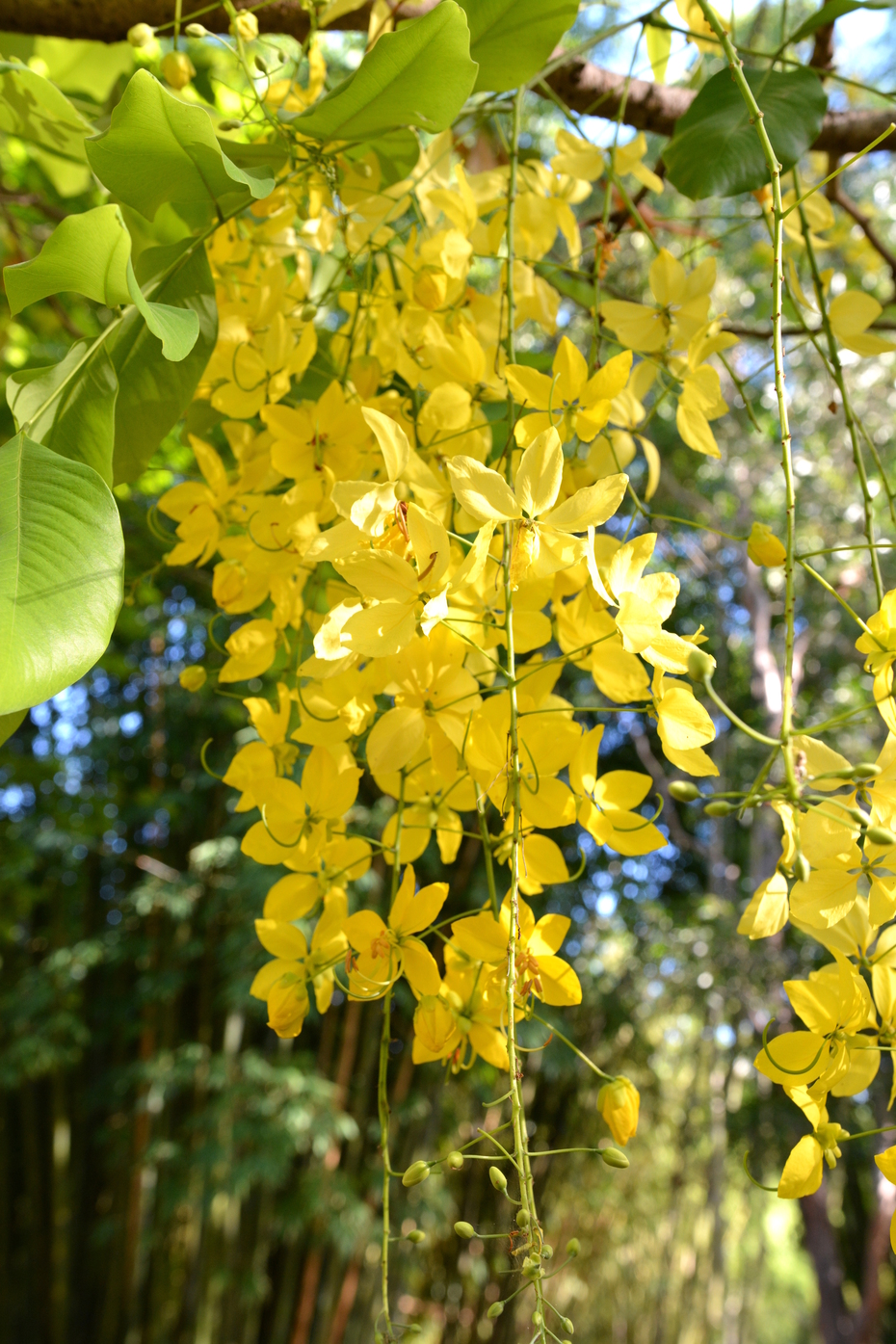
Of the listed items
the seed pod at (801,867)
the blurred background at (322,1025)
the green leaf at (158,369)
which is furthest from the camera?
the blurred background at (322,1025)

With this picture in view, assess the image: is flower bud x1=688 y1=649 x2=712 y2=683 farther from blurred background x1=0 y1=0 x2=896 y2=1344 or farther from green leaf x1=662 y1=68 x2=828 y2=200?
blurred background x1=0 y1=0 x2=896 y2=1344

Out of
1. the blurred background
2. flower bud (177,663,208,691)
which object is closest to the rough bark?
flower bud (177,663,208,691)

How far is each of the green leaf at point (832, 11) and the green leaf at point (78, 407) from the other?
0.96 ft

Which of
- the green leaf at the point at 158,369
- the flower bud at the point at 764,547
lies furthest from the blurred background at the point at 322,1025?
the flower bud at the point at 764,547

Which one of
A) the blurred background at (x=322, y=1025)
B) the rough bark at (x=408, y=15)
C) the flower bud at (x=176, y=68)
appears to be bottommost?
the blurred background at (x=322, y=1025)

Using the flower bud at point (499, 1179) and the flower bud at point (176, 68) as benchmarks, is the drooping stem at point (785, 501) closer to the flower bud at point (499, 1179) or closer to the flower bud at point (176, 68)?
the flower bud at point (499, 1179)

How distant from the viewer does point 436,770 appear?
0.84 ft

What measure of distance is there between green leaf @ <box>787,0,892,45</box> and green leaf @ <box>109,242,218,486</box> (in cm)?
25

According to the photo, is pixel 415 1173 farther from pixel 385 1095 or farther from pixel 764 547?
pixel 764 547

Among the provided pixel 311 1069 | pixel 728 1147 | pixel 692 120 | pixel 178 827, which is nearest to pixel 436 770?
pixel 692 120

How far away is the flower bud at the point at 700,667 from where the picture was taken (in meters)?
0.18

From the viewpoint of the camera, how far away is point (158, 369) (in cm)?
30

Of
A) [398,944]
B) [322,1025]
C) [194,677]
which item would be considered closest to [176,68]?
[194,677]

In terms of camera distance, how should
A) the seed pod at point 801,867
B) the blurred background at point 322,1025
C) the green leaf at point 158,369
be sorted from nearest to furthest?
1. the seed pod at point 801,867
2. the green leaf at point 158,369
3. the blurred background at point 322,1025
